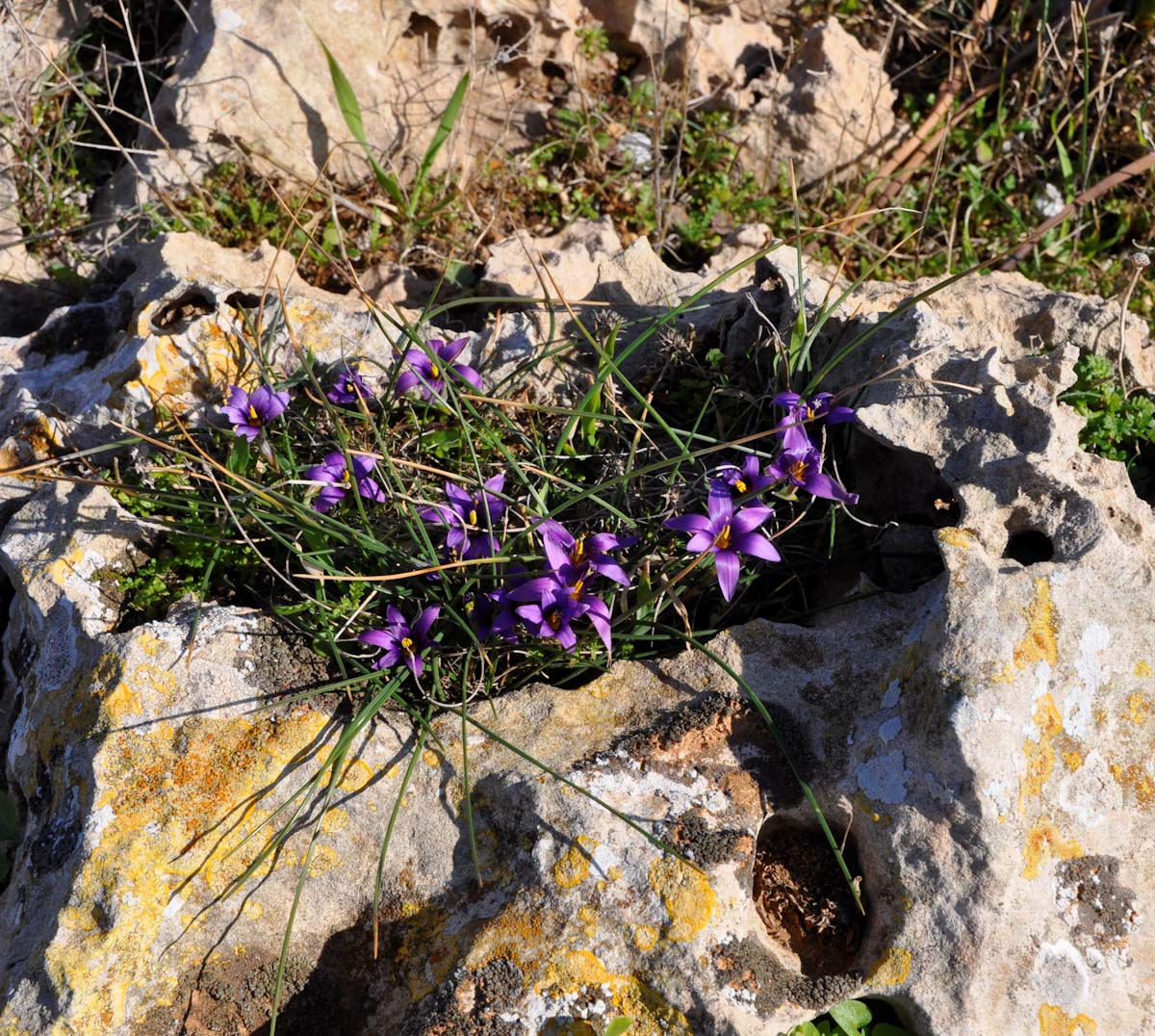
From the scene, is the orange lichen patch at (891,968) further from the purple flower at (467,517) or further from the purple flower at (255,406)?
the purple flower at (255,406)

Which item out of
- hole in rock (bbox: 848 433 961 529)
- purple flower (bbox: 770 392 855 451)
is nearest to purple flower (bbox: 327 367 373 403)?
purple flower (bbox: 770 392 855 451)

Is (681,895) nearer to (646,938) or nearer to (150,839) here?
(646,938)

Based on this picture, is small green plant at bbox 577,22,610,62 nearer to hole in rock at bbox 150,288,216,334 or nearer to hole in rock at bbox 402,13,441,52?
hole in rock at bbox 402,13,441,52

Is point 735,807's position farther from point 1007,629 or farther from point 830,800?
point 1007,629

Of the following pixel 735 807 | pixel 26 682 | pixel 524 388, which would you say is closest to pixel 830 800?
pixel 735 807

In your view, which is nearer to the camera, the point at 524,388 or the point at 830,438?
the point at 830,438
